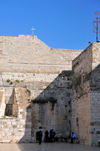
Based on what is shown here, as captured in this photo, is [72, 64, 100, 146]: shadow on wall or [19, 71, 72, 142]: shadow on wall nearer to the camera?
[72, 64, 100, 146]: shadow on wall

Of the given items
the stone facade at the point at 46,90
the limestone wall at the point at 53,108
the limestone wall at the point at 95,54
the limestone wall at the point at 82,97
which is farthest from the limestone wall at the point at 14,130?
the limestone wall at the point at 95,54

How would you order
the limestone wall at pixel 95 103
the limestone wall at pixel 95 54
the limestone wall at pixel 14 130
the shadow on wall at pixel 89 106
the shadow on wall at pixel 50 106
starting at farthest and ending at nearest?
the shadow on wall at pixel 50 106 < the limestone wall at pixel 14 130 < the limestone wall at pixel 95 54 < the shadow on wall at pixel 89 106 < the limestone wall at pixel 95 103

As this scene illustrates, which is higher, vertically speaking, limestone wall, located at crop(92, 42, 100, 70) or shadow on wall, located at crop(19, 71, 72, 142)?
limestone wall, located at crop(92, 42, 100, 70)

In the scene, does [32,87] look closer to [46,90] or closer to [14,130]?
[46,90]

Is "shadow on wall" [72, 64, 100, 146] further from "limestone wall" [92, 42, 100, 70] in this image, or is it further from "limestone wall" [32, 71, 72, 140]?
"limestone wall" [32, 71, 72, 140]

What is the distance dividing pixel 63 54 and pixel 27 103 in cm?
575

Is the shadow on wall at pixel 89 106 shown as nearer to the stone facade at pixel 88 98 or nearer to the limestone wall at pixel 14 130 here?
the stone facade at pixel 88 98

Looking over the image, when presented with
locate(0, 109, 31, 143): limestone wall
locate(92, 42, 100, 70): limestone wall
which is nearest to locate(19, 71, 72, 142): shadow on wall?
locate(0, 109, 31, 143): limestone wall

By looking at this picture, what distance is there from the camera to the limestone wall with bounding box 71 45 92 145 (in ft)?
49.2

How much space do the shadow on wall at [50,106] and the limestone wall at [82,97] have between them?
0.97 m

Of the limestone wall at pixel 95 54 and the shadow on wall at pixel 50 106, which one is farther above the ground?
the limestone wall at pixel 95 54

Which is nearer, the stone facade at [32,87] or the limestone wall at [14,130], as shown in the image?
the limestone wall at [14,130]

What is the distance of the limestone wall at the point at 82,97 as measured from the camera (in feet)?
49.2

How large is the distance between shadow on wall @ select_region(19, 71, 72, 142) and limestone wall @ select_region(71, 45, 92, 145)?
3.18ft
